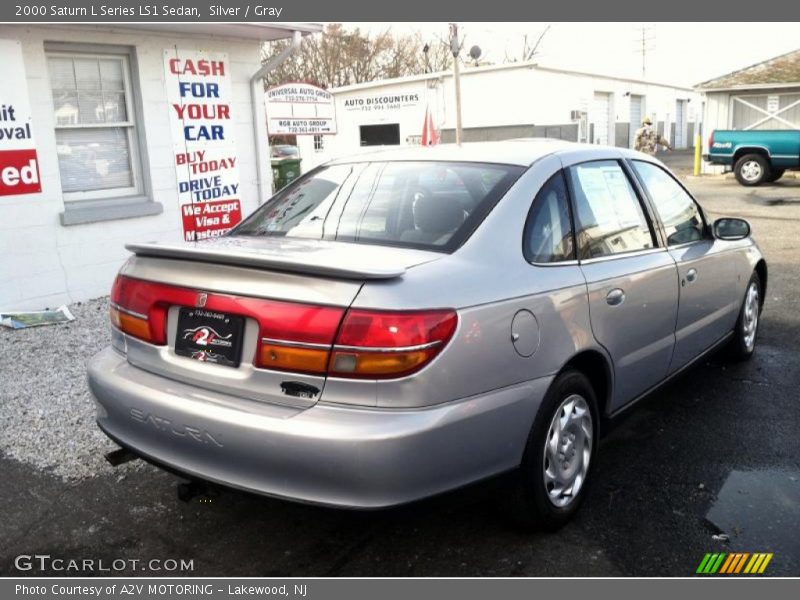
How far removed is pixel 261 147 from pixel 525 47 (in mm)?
44968

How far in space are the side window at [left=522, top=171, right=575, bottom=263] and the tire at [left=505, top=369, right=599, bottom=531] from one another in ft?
1.68

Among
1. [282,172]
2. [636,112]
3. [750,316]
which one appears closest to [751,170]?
[282,172]

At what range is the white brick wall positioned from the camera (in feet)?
22.2

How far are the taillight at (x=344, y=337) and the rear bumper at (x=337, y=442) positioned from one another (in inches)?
5.9

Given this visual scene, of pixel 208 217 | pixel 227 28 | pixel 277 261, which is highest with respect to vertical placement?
pixel 227 28

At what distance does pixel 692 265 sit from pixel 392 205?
191 cm

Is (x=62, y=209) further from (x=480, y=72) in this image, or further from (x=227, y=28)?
(x=480, y=72)

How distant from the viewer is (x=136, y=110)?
25.2 ft

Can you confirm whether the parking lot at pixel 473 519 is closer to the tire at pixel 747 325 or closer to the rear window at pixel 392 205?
the tire at pixel 747 325

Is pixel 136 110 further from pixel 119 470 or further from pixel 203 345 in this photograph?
pixel 203 345

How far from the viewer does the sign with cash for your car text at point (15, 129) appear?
21.5 ft

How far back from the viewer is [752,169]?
19.9 metres

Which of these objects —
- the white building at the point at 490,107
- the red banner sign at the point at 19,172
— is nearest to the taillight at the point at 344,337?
the red banner sign at the point at 19,172
